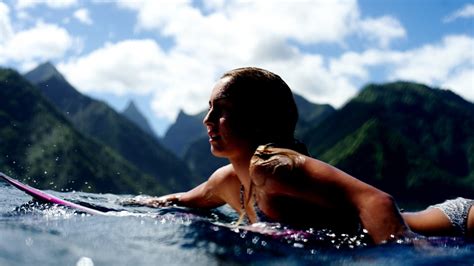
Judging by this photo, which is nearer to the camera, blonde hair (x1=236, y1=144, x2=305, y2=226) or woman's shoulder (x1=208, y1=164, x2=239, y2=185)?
blonde hair (x1=236, y1=144, x2=305, y2=226)

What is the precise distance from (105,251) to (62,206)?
7.62ft

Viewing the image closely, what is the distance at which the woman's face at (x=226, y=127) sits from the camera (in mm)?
5137

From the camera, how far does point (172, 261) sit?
3746mm

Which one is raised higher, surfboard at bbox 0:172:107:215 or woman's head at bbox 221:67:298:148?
woman's head at bbox 221:67:298:148

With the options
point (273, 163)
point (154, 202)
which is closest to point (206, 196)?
point (154, 202)

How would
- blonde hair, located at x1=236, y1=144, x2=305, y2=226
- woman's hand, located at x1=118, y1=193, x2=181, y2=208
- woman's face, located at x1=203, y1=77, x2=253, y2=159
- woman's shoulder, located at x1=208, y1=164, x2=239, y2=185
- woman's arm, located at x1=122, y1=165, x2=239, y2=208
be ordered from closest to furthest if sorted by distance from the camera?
1. blonde hair, located at x1=236, y1=144, x2=305, y2=226
2. woman's face, located at x1=203, y1=77, x2=253, y2=159
3. woman's shoulder, located at x1=208, y1=164, x2=239, y2=185
4. woman's arm, located at x1=122, y1=165, x2=239, y2=208
5. woman's hand, located at x1=118, y1=193, x2=181, y2=208

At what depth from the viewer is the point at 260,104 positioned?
16.9ft

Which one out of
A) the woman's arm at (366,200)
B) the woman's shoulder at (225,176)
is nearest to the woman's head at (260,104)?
the woman's arm at (366,200)

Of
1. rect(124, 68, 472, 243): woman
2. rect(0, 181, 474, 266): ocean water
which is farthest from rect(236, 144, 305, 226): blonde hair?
rect(0, 181, 474, 266): ocean water

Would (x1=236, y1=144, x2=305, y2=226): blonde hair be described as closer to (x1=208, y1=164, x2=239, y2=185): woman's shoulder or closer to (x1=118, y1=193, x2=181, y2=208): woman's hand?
(x1=208, y1=164, x2=239, y2=185): woman's shoulder

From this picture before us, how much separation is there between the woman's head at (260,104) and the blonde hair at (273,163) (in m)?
0.45

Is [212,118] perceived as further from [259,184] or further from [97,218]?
[97,218]

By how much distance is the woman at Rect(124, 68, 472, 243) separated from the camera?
433 cm

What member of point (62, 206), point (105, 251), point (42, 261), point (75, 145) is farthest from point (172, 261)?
point (75, 145)
